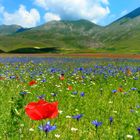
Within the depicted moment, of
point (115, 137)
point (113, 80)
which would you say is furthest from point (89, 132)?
point (113, 80)

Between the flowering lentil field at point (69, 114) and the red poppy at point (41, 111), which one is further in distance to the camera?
the flowering lentil field at point (69, 114)

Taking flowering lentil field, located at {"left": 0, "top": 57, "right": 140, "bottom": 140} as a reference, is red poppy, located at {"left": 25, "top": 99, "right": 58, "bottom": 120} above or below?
above

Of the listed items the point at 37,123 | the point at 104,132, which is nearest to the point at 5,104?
the point at 37,123

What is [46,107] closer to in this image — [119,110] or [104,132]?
[104,132]

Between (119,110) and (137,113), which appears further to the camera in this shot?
(119,110)

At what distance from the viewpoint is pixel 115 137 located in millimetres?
6332

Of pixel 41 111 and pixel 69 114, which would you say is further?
pixel 69 114

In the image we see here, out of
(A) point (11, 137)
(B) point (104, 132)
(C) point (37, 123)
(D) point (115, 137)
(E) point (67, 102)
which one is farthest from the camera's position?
(E) point (67, 102)

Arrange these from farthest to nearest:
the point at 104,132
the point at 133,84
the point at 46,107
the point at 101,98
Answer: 1. the point at 133,84
2. the point at 101,98
3. the point at 104,132
4. the point at 46,107

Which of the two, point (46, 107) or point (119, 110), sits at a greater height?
point (46, 107)

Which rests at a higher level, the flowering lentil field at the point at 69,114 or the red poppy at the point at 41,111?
the red poppy at the point at 41,111

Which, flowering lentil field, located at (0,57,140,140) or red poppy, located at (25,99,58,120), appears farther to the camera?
flowering lentil field, located at (0,57,140,140)

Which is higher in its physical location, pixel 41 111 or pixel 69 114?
pixel 41 111

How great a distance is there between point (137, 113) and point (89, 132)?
5.11 feet
